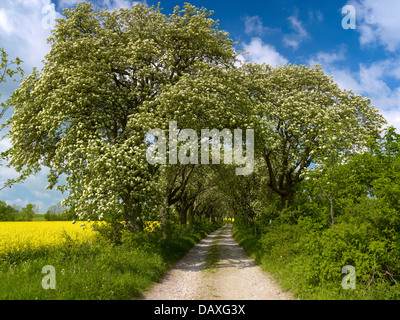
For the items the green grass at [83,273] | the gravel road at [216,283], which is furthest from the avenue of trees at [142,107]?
the gravel road at [216,283]

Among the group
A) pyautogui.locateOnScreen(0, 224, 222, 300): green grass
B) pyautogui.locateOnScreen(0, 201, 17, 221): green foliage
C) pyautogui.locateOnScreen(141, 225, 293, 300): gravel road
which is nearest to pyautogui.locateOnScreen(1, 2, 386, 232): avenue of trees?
pyautogui.locateOnScreen(0, 224, 222, 300): green grass

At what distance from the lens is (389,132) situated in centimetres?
1191

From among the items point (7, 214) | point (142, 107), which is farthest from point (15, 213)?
point (142, 107)

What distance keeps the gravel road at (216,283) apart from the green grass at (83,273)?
836mm

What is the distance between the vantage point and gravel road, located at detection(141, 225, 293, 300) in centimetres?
1083

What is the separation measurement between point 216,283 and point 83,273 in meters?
5.94

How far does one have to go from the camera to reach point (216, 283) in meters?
13.1

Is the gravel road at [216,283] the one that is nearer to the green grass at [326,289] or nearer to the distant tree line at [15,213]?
the green grass at [326,289]

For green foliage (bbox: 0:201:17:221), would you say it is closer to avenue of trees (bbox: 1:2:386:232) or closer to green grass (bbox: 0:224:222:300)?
avenue of trees (bbox: 1:2:386:232)

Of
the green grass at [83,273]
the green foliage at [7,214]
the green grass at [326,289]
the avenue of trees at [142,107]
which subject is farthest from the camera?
the green foliage at [7,214]

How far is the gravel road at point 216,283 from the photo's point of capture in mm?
10828

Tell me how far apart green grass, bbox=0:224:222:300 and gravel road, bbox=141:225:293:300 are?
0.84 meters
